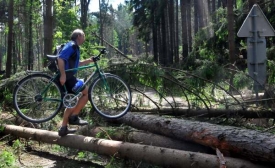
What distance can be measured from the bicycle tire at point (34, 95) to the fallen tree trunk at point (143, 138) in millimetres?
815

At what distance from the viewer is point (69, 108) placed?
6.07m

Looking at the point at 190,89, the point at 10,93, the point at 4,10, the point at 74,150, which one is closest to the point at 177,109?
the point at 190,89

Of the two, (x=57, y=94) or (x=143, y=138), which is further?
(x=57, y=94)

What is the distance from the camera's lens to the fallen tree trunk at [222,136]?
4.28m

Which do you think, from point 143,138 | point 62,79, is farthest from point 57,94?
point 143,138

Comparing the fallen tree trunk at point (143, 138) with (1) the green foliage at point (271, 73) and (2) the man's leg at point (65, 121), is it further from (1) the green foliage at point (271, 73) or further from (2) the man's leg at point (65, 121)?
(1) the green foliage at point (271, 73)

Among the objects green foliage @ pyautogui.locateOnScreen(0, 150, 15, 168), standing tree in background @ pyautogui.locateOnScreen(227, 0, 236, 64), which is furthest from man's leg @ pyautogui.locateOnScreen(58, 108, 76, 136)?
standing tree in background @ pyautogui.locateOnScreen(227, 0, 236, 64)

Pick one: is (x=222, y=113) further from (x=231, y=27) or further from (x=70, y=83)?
(x=231, y=27)

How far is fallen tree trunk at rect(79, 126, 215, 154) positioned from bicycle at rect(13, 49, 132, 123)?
30 cm

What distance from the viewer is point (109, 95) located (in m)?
6.33

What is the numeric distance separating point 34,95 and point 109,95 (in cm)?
130

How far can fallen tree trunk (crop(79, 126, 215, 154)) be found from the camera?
539 cm

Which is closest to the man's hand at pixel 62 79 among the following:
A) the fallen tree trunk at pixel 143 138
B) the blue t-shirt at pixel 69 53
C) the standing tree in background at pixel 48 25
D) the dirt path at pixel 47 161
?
the blue t-shirt at pixel 69 53

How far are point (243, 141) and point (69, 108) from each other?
117 inches
